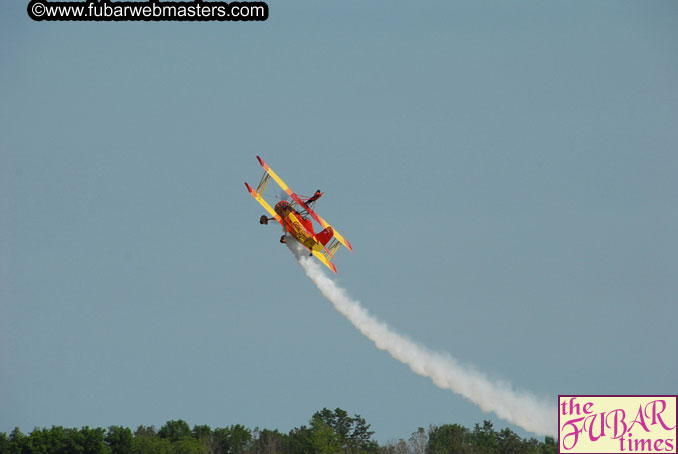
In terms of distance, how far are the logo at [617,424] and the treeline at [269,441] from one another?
5623 cm

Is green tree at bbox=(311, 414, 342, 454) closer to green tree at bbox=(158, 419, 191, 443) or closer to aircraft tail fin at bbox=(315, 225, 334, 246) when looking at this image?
green tree at bbox=(158, 419, 191, 443)

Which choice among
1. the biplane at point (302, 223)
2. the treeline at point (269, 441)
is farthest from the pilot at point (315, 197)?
the treeline at point (269, 441)

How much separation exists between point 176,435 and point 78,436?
2344cm

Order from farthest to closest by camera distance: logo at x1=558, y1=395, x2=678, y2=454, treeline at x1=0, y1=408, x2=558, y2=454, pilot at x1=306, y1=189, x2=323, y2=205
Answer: treeline at x1=0, y1=408, x2=558, y2=454 < pilot at x1=306, y1=189, x2=323, y2=205 < logo at x1=558, y1=395, x2=678, y2=454

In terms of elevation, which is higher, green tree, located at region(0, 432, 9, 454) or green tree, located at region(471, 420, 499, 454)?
green tree, located at region(471, 420, 499, 454)

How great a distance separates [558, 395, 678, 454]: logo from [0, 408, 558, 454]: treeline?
5623cm

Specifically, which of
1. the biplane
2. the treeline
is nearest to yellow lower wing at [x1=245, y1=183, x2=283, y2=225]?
the biplane

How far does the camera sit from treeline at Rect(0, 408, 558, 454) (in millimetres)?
127688

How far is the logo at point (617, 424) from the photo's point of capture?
7275 cm

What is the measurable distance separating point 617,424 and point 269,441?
76.1 meters

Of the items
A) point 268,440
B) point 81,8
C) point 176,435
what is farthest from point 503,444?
point 81,8

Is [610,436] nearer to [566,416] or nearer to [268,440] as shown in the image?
[566,416]

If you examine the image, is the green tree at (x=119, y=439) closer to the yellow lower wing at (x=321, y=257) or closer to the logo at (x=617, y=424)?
the yellow lower wing at (x=321, y=257)

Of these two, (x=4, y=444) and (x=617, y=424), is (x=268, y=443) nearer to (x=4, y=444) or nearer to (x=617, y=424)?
(x=4, y=444)
